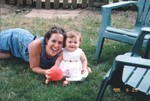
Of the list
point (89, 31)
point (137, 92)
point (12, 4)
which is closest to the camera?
point (137, 92)

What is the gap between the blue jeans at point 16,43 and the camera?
14.7 ft

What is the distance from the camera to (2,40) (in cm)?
467

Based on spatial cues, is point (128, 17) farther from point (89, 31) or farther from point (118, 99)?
point (118, 99)

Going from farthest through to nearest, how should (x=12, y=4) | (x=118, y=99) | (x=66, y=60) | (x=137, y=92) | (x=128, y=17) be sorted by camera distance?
(x=12, y=4)
(x=128, y=17)
(x=66, y=60)
(x=118, y=99)
(x=137, y=92)

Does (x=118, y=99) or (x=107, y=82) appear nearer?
(x=107, y=82)

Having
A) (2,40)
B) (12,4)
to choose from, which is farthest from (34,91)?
(12,4)

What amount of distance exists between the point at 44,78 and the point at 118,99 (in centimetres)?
91

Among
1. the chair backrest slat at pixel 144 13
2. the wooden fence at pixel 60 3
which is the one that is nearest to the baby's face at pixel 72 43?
the chair backrest slat at pixel 144 13

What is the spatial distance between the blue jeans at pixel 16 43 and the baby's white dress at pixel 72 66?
2.12 ft

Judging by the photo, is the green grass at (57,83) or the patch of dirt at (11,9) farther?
the patch of dirt at (11,9)

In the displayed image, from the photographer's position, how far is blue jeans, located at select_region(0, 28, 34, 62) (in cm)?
448

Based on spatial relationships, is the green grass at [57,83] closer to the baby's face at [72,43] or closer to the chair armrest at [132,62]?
the baby's face at [72,43]

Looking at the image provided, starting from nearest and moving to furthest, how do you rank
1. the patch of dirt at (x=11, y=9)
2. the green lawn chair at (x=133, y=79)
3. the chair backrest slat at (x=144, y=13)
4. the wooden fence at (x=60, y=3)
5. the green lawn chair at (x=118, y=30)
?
the green lawn chair at (x=133, y=79) < the green lawn chair at (x=118, y=30) < the chair backrest slat at (x=144, y=13) < the patch of dirt at (x=11, y=9) < the wooden fence at (x=60, y=3)

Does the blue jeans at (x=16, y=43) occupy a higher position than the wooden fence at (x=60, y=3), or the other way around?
the wooden fence at (x=60, y=3)
